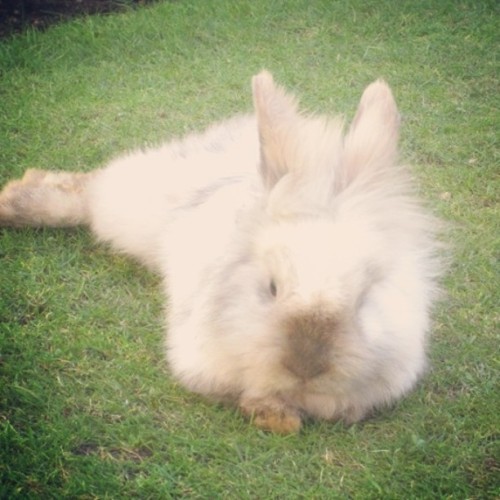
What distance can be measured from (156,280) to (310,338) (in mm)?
1483

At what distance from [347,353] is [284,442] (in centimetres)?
53

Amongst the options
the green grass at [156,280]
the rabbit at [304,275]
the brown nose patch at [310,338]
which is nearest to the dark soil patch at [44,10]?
the green grass at [156,280]

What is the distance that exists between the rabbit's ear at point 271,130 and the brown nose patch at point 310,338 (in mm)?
618

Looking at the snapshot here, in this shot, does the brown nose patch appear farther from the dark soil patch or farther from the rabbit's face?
the dark soil patch

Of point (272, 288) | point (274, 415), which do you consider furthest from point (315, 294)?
point (274, 415)

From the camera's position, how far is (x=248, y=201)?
2877mm

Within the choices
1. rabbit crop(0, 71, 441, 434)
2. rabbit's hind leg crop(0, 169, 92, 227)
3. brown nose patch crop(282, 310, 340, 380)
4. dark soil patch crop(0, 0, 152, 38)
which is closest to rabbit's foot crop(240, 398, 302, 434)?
rabbit crop(0, 71, 441, 434)

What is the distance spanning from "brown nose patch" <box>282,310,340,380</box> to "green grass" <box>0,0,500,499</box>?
49 cm

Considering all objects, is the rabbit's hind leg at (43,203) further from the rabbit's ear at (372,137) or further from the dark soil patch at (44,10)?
the dark soil patch at (44,10)

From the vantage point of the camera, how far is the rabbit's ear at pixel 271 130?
275 cm

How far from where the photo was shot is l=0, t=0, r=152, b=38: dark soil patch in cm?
635

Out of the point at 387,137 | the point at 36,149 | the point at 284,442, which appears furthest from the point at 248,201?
the point at 36,149

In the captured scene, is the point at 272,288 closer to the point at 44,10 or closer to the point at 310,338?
the point at 310,338

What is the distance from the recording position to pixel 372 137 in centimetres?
293
